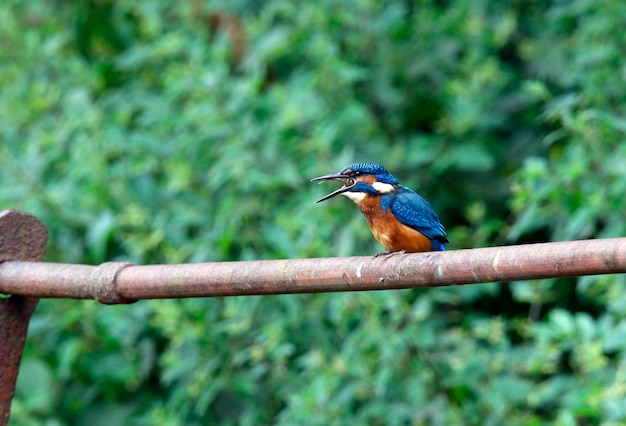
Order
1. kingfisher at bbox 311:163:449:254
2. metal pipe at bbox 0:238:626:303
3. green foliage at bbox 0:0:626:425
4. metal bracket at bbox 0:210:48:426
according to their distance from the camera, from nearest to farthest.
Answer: metal pipe at bbox 0:238:626:303 < metal bracket at bbox 0:210:48:426 < kingfisher at bbox 311:163:449:254 < green foliage at bbox 0:0:626:425

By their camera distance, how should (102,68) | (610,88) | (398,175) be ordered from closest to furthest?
(610,88) < (398,175) < (102,68)

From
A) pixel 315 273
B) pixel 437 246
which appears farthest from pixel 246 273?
pixel 437 246

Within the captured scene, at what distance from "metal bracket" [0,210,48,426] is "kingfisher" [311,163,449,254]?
92 centimetres

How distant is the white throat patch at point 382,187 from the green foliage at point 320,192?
79 cm

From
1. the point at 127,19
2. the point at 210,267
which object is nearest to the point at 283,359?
the point at 210,267

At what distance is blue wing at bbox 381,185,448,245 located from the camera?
10.1 ft

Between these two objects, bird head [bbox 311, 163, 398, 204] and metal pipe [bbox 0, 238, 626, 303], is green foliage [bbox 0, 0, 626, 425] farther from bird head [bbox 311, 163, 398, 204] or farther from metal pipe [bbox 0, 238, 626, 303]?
metal pipe [bbox 0, 238, 626, 303]

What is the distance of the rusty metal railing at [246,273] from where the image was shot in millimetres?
1826

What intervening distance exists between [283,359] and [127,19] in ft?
8.14

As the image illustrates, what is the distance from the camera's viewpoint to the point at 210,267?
220 centimetres

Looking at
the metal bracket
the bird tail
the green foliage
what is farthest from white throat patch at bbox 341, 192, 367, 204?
the metal bracket

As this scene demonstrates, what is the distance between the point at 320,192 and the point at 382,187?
1272 millimetres

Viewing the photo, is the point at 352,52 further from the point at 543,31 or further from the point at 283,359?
the point at 283,359

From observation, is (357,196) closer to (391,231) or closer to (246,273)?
(391,231)
